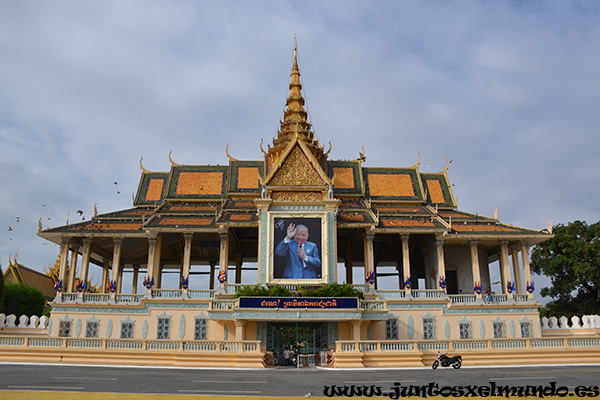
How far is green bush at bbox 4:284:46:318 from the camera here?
139 feet

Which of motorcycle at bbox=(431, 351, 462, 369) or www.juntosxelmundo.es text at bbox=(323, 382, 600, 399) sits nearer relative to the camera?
www.juntosxelmundo.es text at bbox=(323, 382, 600, 399)

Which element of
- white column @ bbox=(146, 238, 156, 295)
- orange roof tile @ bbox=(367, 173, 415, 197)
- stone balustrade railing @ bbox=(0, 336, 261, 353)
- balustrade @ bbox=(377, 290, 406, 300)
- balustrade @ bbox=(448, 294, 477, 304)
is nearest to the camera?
stone balustrade railing @ bbox=(0, 336, 261, 353)

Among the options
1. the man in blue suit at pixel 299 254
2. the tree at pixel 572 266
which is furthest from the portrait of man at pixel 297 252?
the tree at pixel 572 266

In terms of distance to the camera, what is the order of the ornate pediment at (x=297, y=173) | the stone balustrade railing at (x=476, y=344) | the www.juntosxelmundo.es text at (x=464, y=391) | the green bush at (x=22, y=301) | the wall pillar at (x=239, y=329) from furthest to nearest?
the green bush at (x=22, y=301) < the ornate pediment at (x=297, y=173) < the wall pillar at (x=239, y=329) < the stone balustrade railing at (x=476, y=344) < the www.juntosxelmundo.es text at (x=464, y=391)

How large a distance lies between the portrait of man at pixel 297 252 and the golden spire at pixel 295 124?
935 cm

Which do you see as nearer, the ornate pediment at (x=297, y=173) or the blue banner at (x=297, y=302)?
the blue banner at (x=297, y=302)

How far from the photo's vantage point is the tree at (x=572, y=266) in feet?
131

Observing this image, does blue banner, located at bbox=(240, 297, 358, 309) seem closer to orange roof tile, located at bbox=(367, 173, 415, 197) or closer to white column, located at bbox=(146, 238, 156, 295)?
white column, located at bbox=(146, 238, 156, 295)

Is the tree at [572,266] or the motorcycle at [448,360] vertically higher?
the tree at [572,266]

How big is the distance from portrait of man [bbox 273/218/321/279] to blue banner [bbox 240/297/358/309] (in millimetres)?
4106

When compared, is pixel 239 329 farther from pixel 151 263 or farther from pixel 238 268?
pixel 238 268

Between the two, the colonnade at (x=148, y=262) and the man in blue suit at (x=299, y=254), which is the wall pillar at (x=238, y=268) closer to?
the colonnade at (x=148, y=262)

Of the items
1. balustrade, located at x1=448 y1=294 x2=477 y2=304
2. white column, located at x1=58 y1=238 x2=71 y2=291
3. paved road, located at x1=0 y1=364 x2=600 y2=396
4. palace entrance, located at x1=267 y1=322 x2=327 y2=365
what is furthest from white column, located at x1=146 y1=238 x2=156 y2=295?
balustrade, located at x1=448 y1=294 x2=477 y2=304

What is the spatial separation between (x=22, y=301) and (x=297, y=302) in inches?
1163
